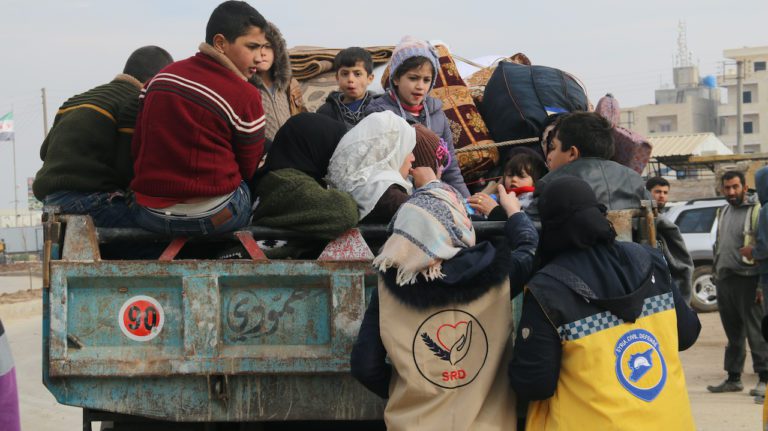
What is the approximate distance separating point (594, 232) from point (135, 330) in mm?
1761

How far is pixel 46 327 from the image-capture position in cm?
404

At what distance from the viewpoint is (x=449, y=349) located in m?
3.68

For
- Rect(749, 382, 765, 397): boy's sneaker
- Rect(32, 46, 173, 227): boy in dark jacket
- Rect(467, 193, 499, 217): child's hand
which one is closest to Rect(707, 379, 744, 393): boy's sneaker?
Rect(749, 382, 765, 397): boy's sneaker

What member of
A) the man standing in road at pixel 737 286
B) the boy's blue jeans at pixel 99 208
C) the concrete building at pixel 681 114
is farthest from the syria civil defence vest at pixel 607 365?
the concrete building at pixel 681 114

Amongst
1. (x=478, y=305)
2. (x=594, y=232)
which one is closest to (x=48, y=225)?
(x=478, y=305)

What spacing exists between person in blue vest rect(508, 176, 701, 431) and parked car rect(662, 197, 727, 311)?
13073mm

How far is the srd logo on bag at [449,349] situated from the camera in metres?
3.66

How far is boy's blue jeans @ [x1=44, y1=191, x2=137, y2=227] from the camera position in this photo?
14.6 ft

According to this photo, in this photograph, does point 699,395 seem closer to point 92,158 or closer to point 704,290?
point 92,158

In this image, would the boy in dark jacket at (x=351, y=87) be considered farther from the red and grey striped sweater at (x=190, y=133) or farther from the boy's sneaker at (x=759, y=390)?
the boy's sneaker at (x=759, y=390)

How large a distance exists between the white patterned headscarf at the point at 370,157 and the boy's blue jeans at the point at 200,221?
44cm

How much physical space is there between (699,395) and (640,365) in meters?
6.40

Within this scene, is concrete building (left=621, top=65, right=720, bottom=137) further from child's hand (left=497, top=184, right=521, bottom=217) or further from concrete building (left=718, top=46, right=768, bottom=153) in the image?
child's hand (left=497, top=184, right=521, bottom=217)

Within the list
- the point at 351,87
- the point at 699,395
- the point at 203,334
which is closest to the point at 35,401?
the point at 351,87
